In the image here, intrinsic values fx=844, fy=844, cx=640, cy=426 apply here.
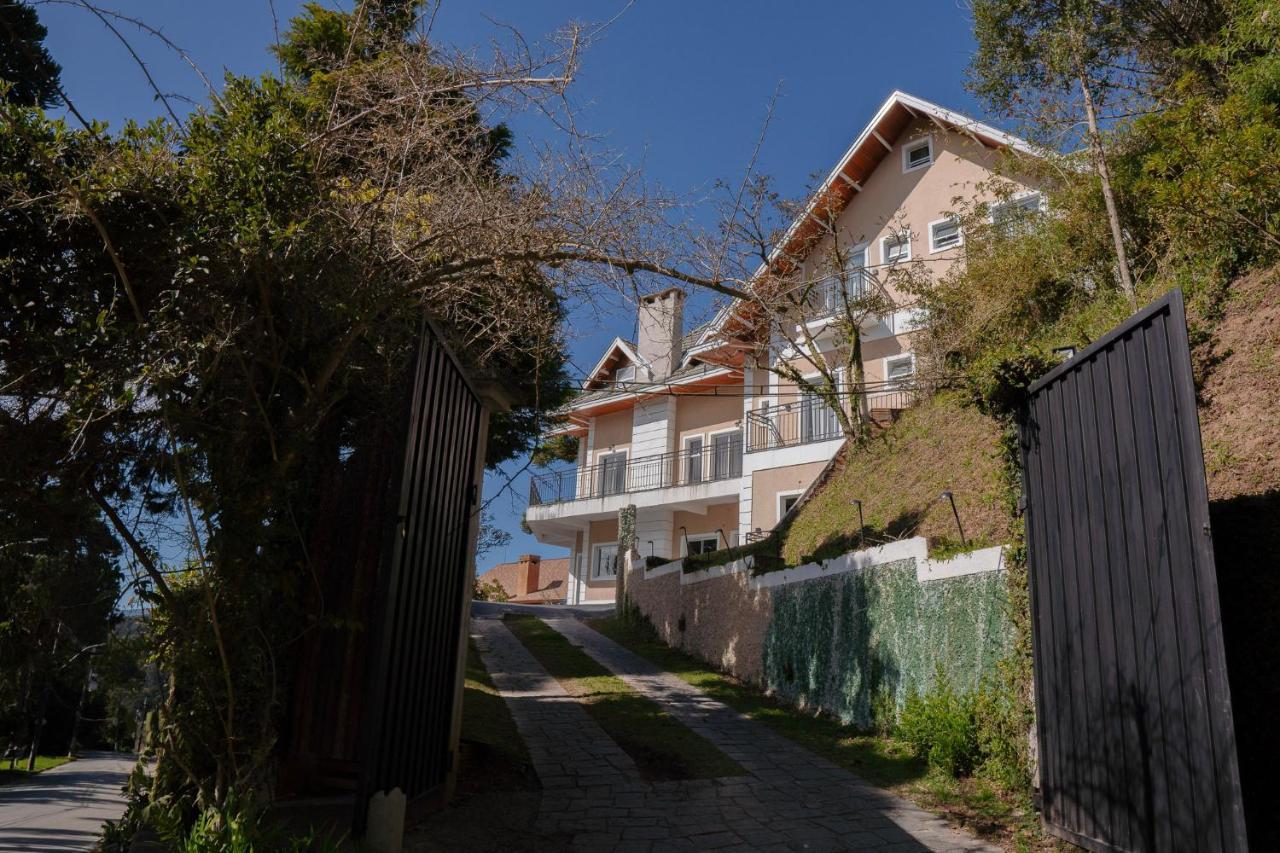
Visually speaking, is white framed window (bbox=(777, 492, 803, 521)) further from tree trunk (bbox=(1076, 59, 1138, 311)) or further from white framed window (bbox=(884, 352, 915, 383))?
tree trunk (bbox=(1076, 59, 1138, 311))

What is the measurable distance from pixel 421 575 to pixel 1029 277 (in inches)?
400

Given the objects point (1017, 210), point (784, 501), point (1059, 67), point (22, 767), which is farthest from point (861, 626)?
point (22, 767)

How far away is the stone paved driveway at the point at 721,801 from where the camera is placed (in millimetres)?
5012

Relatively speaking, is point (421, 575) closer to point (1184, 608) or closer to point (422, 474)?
point (422, 474)

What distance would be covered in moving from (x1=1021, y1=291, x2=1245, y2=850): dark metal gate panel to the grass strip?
481 millimetres

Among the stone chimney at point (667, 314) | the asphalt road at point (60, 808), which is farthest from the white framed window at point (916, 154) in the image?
the asphalt road at point (60, 808)

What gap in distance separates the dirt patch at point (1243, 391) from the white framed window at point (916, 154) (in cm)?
1227

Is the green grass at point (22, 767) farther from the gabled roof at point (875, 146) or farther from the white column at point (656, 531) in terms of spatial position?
the gabled roof at point (875, 146)

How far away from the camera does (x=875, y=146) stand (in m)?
19.0

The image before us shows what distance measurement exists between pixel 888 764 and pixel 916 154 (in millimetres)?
15252

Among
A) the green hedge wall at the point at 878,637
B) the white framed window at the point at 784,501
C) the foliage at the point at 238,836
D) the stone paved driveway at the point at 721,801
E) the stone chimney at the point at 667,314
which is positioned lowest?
the stone paved driveway at the point at 721,801

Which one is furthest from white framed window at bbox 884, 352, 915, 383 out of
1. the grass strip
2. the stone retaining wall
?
the grass strip

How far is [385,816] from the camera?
4.14m

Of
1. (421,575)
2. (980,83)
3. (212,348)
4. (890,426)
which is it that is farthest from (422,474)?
(980,83)
